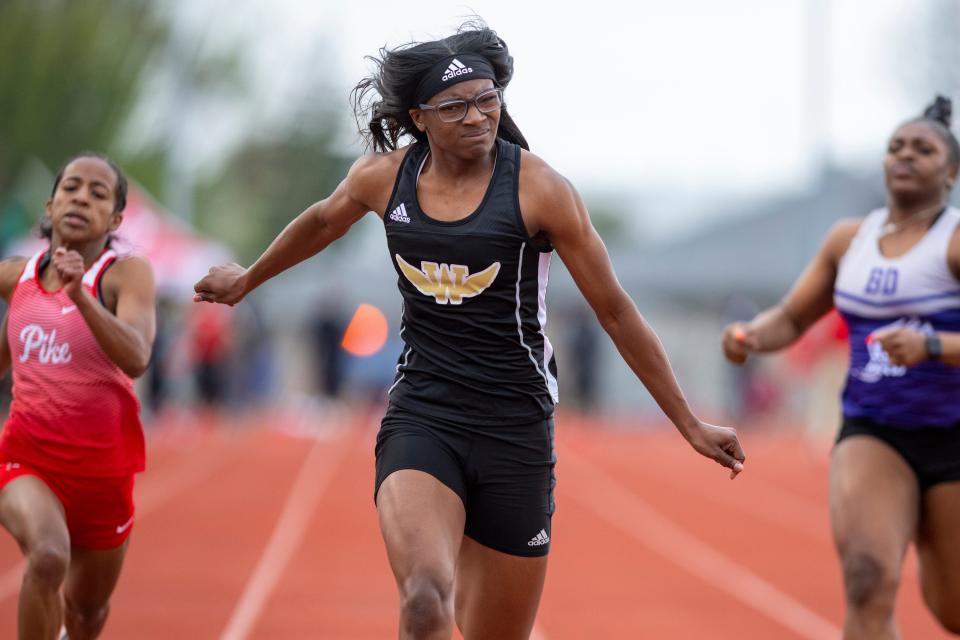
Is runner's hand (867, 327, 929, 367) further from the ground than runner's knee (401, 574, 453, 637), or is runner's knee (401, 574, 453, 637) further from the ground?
runner's hand (867, 327, 929, 367)

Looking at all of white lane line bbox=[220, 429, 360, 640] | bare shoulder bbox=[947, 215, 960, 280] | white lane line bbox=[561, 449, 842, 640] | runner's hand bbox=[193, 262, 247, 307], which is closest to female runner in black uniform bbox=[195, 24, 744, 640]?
runner's hand bbox=[193, 262, 247, 307]

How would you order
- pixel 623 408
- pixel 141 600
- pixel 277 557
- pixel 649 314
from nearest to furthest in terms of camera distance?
pixel 141 600 → pixel 277 557 → pixel 623 408 → pixel 649 314

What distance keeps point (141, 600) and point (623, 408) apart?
102 ft

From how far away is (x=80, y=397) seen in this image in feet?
17.8

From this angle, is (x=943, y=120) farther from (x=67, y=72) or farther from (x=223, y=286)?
(x=67, y=72)

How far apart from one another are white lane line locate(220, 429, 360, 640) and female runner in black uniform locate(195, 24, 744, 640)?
13.4 ft

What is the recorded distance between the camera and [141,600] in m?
9.56

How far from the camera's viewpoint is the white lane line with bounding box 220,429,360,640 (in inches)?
362

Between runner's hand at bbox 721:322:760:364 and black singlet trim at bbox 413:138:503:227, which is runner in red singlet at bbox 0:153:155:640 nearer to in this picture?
black singlet trim at bbox 413:138:503:227

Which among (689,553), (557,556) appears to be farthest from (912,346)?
(689,553)

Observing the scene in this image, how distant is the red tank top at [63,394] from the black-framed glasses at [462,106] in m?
1.56

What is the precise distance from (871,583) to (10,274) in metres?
3.37

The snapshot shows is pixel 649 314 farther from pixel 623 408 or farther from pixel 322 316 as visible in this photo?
pixel 322 316

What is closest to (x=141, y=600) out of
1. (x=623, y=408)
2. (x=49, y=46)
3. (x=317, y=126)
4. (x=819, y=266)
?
(x=819, y=266)
